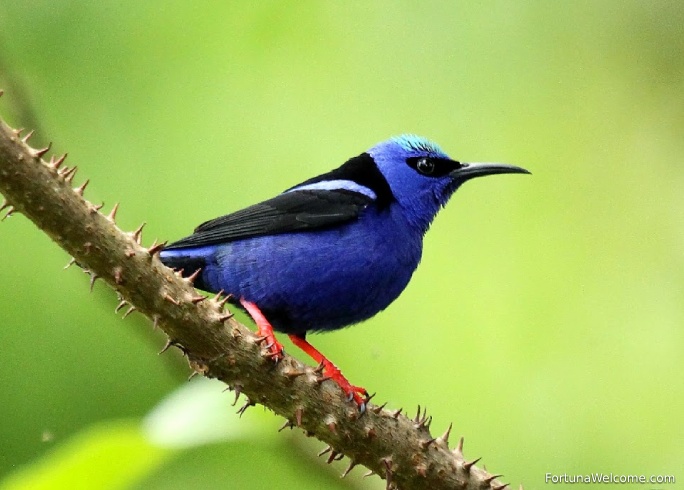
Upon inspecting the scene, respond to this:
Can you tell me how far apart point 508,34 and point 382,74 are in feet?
4.29

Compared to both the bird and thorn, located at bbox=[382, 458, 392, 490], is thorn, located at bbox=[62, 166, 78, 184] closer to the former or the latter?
thorn, located at bbox=[382, 458, 392, 490]

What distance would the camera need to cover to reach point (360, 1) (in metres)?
8.70

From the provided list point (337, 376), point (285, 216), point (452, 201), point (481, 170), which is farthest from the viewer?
point (452, 201)

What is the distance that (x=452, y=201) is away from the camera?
312 inches

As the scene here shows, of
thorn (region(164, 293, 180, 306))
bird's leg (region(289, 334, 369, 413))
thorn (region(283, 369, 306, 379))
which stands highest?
bird's leg (region(289, 334, 369, 413))

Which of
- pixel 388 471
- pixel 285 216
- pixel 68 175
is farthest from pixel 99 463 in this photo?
pixel 285 216

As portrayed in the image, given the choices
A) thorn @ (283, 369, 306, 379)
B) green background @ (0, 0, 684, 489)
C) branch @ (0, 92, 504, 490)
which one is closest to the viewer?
branch @ (0, 92, 504, 490)

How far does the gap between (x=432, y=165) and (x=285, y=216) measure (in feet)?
3.46

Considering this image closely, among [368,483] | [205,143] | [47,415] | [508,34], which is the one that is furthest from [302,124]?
[368,483]

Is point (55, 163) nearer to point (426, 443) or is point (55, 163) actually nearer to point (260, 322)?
point (426, 443)

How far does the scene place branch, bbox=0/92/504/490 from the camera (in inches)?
102

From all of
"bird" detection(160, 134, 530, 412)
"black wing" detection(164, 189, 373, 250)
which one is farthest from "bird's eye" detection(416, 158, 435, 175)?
"black wing" detection(164, 189, 373, 250)

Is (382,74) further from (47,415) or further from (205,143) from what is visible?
(47,415)

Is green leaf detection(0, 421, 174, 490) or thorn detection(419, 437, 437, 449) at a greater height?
thorn detection(419, 437, 437, 449)
